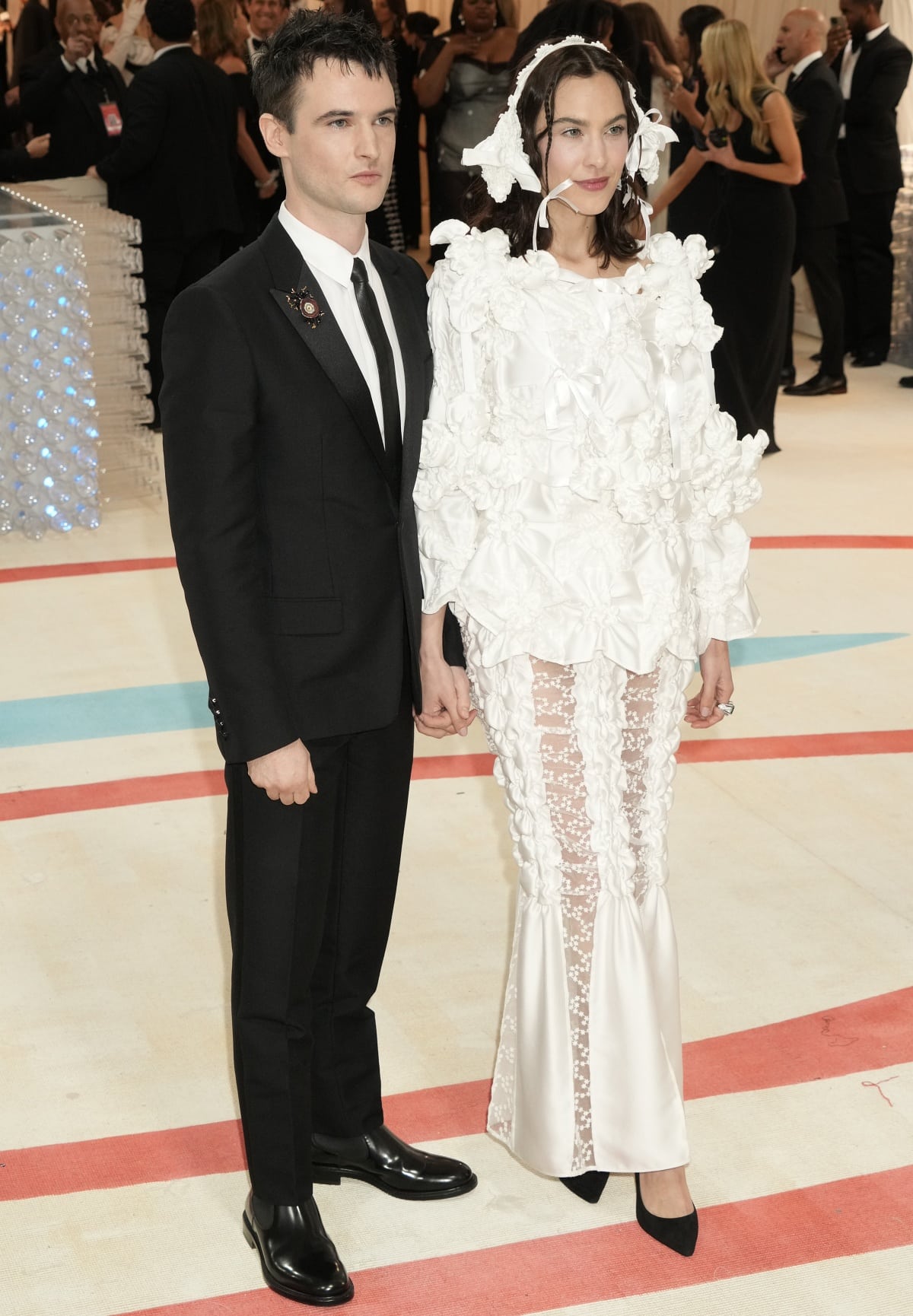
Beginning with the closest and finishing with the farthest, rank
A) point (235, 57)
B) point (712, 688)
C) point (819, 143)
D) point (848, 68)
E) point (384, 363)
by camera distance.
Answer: point (384, 363), point (712, 688), point (235, 57), point (819, 143), point (848, 68)

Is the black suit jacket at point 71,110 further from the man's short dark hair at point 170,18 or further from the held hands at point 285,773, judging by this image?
the held hands at point 285,773

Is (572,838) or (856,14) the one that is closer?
(572,838)

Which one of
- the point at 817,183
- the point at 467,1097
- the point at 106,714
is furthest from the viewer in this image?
the point at 817,183

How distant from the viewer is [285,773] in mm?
2066

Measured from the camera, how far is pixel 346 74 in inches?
78.6

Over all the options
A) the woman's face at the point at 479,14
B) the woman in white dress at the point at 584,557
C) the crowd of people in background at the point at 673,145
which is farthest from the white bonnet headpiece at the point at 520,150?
the woman's face at the point at 479,14

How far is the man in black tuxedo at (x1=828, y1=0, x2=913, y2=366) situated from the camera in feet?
26.8

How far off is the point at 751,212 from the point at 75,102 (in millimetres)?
2946

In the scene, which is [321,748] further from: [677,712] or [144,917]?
[144,917]

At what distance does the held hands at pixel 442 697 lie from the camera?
2285 millimetres

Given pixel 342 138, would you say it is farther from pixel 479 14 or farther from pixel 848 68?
pixel 848 68

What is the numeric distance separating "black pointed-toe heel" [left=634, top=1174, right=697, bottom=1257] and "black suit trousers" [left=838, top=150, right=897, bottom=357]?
7145 millimetres

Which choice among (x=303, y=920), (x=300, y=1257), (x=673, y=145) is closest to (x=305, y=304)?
(x=303, y=920)

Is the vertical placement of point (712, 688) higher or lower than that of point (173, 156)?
lower
